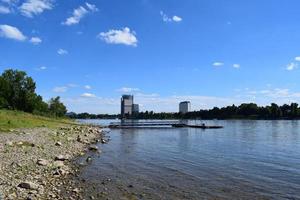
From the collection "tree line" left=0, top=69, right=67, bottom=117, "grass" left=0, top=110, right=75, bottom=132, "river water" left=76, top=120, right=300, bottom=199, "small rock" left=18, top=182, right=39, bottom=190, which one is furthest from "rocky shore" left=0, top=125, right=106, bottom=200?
"tree line" left=0, top=69, right=67, bottom=117

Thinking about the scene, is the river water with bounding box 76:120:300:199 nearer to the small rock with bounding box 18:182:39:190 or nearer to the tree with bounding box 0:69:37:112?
the small rock with bounding box 18:182:39:190

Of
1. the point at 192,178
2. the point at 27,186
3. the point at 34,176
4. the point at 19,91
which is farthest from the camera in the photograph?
the point at 19,91

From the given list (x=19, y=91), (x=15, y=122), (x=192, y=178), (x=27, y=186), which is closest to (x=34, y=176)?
(x=27, y=186)

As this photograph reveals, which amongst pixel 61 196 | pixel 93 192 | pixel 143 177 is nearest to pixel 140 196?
pixel 93 192

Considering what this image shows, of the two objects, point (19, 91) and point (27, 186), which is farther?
point (19, 91)

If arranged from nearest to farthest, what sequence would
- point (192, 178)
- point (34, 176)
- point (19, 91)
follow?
1. point (34, 176)
2. point (192, 178)
3. point (19, 91)

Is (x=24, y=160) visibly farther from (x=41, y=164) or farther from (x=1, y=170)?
(x=1, y=170)

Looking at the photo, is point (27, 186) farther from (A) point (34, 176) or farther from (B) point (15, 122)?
(B) point (15, 122)

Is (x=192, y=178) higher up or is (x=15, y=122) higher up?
(x=15, y=122)

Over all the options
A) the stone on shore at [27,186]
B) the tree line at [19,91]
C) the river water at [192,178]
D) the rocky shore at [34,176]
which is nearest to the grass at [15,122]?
the rocky shore at [34,176]

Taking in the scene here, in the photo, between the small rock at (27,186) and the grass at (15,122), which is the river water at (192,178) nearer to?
the small rock at (27,186)

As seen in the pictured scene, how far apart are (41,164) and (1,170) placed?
468 cm

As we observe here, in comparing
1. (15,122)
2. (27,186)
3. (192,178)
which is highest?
(15,122)

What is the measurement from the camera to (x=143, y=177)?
2850 centimetres
